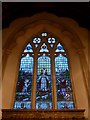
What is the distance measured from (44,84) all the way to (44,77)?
268mm

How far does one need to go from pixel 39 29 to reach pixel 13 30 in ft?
3.19

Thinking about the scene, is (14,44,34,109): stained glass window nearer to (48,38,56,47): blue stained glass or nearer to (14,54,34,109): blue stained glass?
(14,54,34,109): blue stained glass

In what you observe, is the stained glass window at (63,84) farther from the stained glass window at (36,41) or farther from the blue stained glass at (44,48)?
the stained glass window at (36,41)

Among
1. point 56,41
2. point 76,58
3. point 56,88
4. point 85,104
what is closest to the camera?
point 85,104

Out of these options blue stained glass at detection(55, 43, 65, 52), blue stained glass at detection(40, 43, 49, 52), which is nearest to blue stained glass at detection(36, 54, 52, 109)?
blue stained glass at detection(40, 43, 49, 52)

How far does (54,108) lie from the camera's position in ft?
24.8

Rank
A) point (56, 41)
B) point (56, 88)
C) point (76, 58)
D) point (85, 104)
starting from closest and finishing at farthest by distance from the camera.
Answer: point (85, 104) < point (56, 88) < point (76, 58) < point (56, 41)

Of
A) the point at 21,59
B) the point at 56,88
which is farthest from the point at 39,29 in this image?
the point at 56,88

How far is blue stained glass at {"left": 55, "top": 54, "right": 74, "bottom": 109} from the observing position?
→ 7777 millimetres

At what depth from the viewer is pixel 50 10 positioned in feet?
32.5

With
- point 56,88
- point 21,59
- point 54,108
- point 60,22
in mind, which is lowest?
point 54,108

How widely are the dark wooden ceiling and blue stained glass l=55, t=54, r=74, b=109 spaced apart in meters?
1.71

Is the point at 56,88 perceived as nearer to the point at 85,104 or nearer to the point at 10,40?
the point at 85,104

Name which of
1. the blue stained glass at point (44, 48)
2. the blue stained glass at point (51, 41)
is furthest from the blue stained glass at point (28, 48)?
the blue stained glass at point (51, 41)
